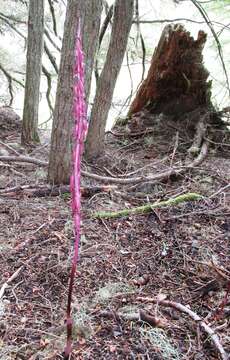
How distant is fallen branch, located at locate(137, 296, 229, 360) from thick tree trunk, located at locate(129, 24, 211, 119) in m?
3.54

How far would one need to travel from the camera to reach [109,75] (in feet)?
12.4

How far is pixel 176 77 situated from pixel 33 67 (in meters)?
1.97

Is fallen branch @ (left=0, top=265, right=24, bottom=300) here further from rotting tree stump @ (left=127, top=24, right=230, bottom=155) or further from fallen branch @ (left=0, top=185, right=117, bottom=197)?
rotting tree stump @ (left=127, top=24, right=230, bottom=155)

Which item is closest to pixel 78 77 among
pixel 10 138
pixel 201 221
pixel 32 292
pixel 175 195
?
pixel 32 292

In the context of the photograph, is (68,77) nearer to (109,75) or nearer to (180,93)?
(109,75)

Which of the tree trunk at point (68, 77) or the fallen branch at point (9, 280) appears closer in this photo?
the fallen branch at point (9, 280)

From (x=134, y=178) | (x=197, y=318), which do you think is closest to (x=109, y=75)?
(x=134, y=178)

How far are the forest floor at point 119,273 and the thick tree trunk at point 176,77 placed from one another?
73.4 inches

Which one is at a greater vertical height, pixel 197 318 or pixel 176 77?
pixel 176 77

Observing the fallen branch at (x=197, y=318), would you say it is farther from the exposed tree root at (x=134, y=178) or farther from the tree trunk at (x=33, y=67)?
the tree trunk at (x=33, y=67)

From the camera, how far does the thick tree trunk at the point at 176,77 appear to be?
4.63 m

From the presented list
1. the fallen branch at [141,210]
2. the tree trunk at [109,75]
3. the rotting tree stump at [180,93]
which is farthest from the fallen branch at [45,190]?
the rotting tree stump at [180,93]

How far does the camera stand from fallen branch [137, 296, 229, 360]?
4.98ft

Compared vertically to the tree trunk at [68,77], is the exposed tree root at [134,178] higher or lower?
lower
